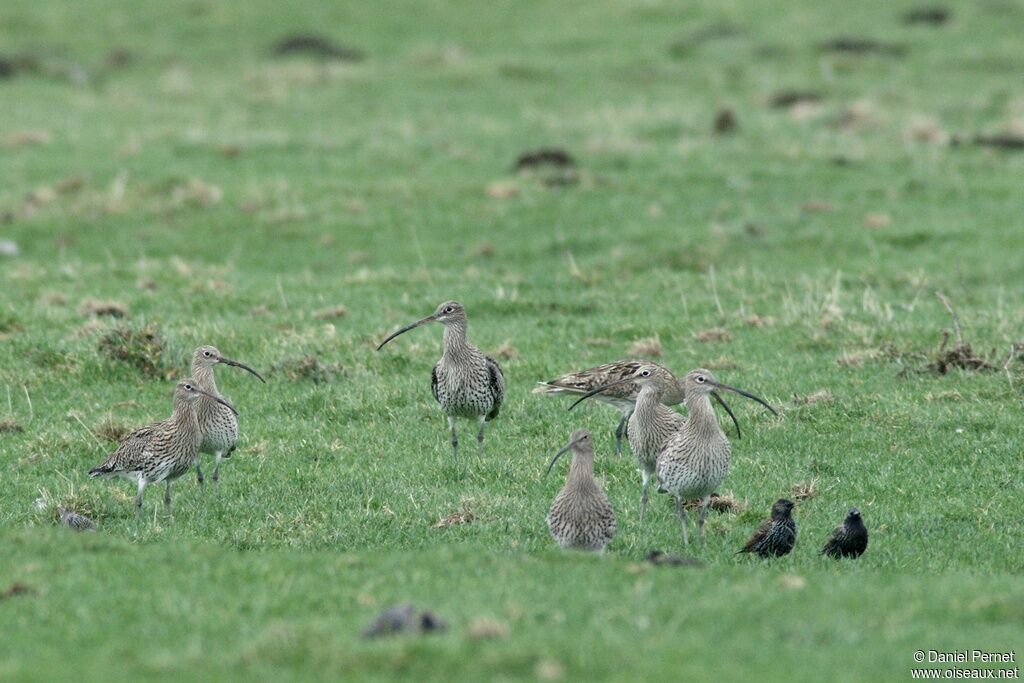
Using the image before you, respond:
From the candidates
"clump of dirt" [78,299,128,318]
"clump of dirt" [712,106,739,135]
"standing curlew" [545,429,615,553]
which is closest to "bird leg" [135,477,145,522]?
"standing curlew" [545,429,615,553]

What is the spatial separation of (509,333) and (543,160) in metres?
13.0

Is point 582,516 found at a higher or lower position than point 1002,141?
higher

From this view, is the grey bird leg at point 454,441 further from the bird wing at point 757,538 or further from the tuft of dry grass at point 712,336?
the tuft of dry grass at point 712,336

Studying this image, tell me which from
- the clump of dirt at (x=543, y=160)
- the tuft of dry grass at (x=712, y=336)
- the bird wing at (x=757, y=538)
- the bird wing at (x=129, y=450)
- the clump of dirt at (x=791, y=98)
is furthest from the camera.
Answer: the clump of dirt at (x=791, y=98)

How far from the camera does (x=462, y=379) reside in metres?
15.7

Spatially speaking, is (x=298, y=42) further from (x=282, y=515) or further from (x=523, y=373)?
(x=282, y=515)

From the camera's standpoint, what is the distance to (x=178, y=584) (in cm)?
1060

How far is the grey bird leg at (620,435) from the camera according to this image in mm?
15969

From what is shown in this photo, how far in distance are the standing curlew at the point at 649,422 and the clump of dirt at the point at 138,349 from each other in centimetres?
730

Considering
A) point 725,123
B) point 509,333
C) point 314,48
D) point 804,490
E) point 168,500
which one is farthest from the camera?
point 314,48

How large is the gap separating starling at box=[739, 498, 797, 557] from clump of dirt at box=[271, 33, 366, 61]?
40.7 m

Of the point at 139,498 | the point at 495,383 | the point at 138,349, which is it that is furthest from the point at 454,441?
the point at 138,349

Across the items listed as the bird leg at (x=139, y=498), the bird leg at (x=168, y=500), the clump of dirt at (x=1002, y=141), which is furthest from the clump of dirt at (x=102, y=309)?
the clump of dirt at (x=1002, y=141)

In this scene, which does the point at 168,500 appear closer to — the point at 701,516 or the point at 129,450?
the point at 129,450
